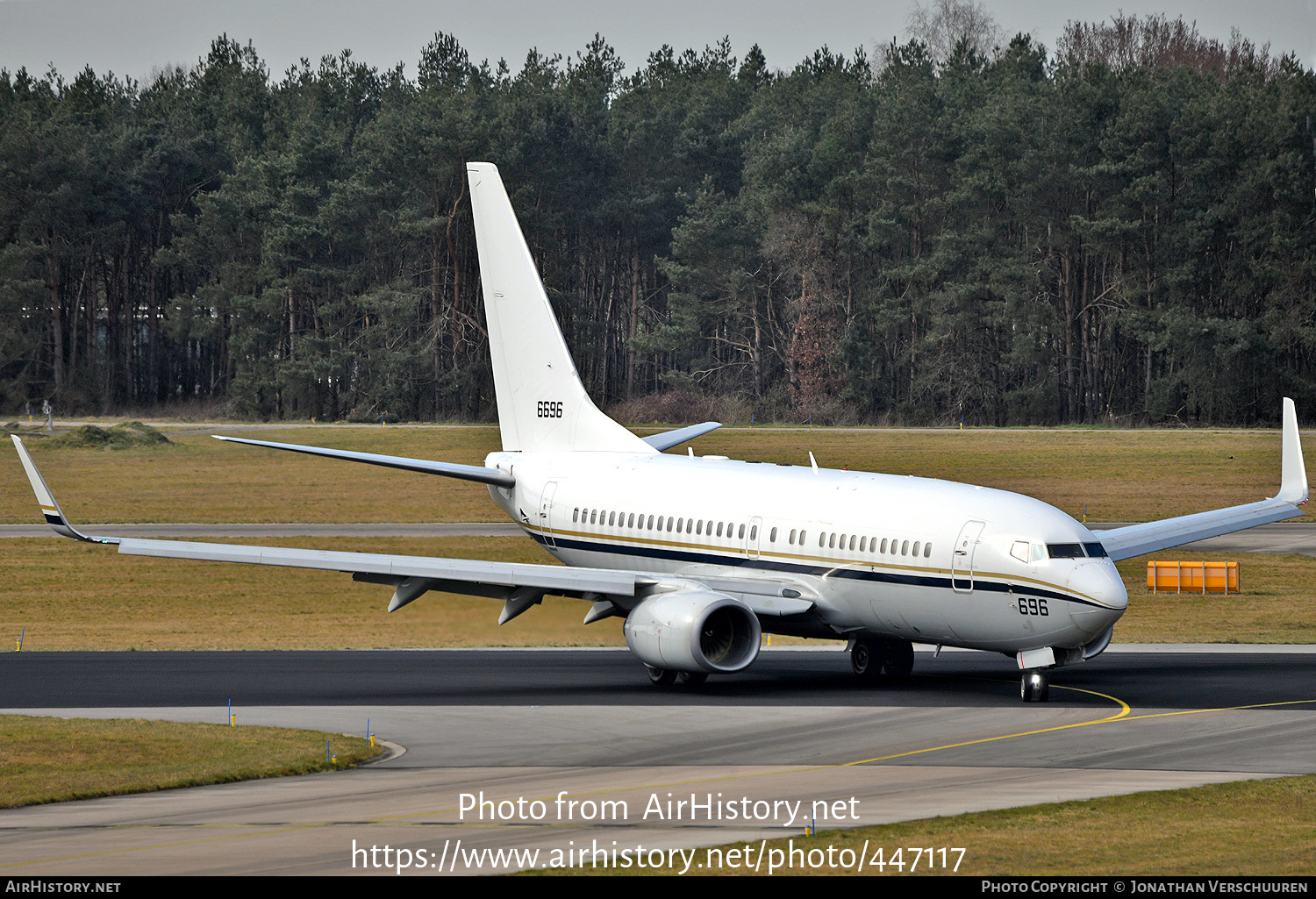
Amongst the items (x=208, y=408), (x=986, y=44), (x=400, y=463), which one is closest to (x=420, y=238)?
(x=208, y=408)

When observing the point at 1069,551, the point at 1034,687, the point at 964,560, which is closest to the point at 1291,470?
the point at 1069,551

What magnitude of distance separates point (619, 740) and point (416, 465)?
11.5 m

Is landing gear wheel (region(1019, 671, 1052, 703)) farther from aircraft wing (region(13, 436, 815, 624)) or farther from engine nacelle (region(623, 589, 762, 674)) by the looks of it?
engine nacelle (region(623, 589, 762, 674))

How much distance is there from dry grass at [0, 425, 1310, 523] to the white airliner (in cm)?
3787

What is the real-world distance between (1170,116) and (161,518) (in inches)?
3119

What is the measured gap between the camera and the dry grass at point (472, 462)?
7725 cm

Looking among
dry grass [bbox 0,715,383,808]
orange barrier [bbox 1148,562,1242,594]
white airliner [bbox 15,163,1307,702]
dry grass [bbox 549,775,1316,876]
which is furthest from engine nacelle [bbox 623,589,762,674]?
orange barrier [bbox 1148,562,1242,594]

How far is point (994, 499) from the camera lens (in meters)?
29.4

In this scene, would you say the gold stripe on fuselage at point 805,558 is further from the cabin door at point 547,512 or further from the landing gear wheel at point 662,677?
the landing gear wheel at point 662,677

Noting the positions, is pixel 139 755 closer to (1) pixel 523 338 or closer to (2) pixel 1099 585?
(2) pixel 1099 585

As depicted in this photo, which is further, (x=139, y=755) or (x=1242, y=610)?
(x=1242, y=610)

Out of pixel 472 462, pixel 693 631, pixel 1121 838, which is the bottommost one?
pixel 472 462

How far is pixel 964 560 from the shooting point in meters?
28.4

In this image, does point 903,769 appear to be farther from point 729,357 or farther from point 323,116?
point 323,116
